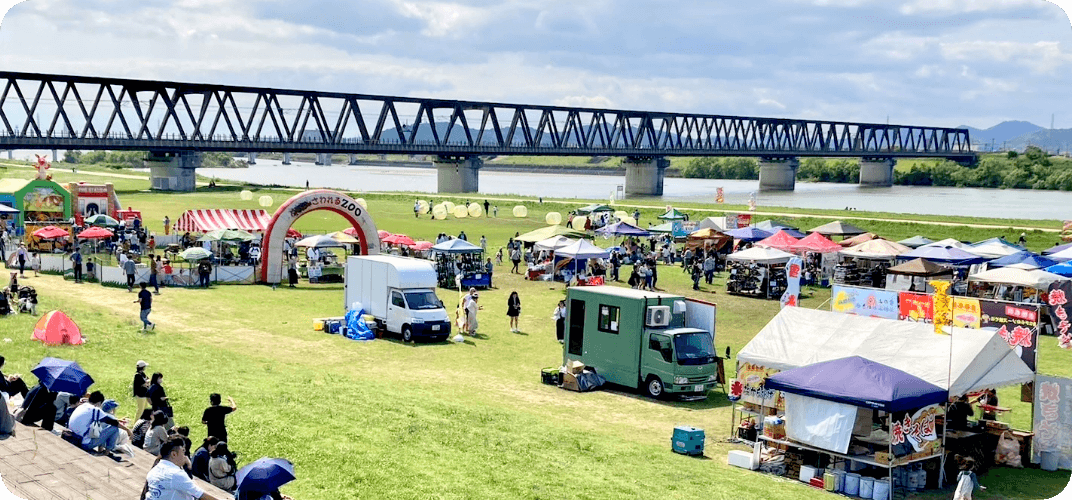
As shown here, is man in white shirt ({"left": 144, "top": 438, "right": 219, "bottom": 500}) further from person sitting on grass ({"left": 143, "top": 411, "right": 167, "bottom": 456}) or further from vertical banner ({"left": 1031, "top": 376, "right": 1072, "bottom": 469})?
vertical banner ({"left": 1031, "top": 376, "right": 1072, "bottom": 469})

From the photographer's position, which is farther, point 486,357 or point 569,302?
point 486,357

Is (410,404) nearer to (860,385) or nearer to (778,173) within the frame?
(860,385)

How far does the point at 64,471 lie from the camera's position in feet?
42.4

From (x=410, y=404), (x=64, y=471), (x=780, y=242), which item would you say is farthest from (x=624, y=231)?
(x=64, y=471)

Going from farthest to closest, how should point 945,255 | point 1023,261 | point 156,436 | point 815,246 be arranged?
1. point 815,246
2. point 945,255
3. point 1023,261
4. point 156,436

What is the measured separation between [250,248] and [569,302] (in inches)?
942

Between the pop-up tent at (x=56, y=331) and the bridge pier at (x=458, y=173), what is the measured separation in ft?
346

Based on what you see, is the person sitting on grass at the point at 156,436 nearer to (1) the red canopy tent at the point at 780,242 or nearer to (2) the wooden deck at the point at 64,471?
(2) the wooden deck at the point at 64,471

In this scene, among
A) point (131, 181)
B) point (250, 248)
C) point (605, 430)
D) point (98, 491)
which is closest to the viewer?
point (98, 491)

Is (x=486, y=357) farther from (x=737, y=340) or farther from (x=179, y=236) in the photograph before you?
(x=179, y=236)

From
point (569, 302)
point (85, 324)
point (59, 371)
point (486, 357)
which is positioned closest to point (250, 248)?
point (85, 324)

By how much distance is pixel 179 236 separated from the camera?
48250 millimetres

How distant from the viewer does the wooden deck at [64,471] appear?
12.1 m

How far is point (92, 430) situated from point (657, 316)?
11502 mm
